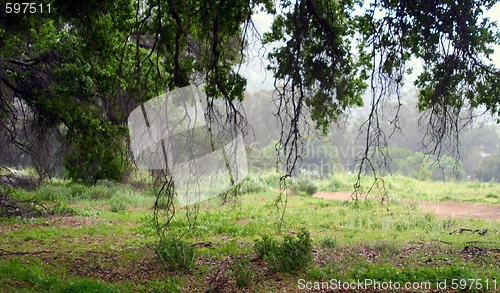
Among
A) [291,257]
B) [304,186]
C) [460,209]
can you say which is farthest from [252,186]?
[291,257]

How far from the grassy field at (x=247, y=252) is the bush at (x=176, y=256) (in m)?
0.01

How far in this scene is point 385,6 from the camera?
5.68m

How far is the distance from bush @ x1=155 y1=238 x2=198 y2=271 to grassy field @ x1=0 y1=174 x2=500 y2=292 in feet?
0.05

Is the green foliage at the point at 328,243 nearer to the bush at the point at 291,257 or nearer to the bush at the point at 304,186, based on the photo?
the bush at the point at 291,257

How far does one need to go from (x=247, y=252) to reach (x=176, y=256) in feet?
4.21

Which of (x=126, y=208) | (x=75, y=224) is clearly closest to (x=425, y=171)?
(x=126, y=208)

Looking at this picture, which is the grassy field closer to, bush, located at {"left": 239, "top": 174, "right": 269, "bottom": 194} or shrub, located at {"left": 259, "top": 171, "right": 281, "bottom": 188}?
bush, located at {"left": 239, "top": 174, "right": 269, "bottom": 194}

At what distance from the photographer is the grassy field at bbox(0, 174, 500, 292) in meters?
5.44

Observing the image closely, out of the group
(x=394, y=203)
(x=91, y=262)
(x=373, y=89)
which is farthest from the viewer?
(x=394, y=203)

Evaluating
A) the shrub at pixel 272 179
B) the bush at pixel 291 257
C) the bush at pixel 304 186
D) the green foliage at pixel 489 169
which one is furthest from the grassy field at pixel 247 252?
the green foliage at pixel 489 169

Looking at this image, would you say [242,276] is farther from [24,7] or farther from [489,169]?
[489,169]

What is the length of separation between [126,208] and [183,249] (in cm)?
780

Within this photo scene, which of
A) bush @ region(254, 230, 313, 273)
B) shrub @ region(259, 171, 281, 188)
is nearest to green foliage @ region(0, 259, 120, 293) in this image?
bush @ region(254, 230, 313, 273)

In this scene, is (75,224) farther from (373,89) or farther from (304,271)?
(373,89)
